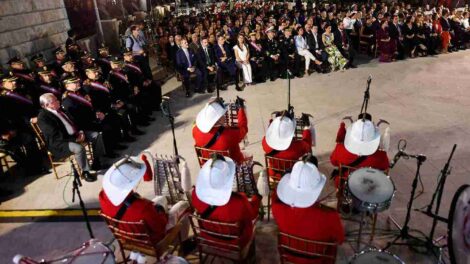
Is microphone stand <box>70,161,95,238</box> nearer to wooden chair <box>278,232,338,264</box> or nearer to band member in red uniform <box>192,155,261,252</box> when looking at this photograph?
band member in red uniform <box>192,155,261,252</box>

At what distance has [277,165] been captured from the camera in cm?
431

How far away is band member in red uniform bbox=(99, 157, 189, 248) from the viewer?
3.11m

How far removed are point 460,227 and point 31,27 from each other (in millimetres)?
10689

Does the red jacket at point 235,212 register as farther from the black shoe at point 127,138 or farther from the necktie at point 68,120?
the black shoe at point 127,138

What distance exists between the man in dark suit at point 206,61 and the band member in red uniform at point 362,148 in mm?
5873

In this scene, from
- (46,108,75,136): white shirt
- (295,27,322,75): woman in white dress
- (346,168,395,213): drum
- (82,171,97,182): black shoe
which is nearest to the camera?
(346,168,395,213): drum

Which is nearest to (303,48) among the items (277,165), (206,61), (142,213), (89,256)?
(206,61)

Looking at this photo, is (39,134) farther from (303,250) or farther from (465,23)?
(465,23)

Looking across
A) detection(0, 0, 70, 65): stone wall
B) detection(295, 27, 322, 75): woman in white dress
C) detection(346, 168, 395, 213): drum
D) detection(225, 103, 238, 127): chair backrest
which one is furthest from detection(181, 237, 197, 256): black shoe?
detection(295, 27, 322, 75): woman in white dress

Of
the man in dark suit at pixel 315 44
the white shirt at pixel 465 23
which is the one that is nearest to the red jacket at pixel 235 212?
the man in dark suit at pixel 315 44

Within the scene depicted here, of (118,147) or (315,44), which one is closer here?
(118,147)

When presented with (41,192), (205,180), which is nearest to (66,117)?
(41,192)

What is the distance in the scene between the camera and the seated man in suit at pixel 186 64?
9.20m

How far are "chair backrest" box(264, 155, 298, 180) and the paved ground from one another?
2.20ft
